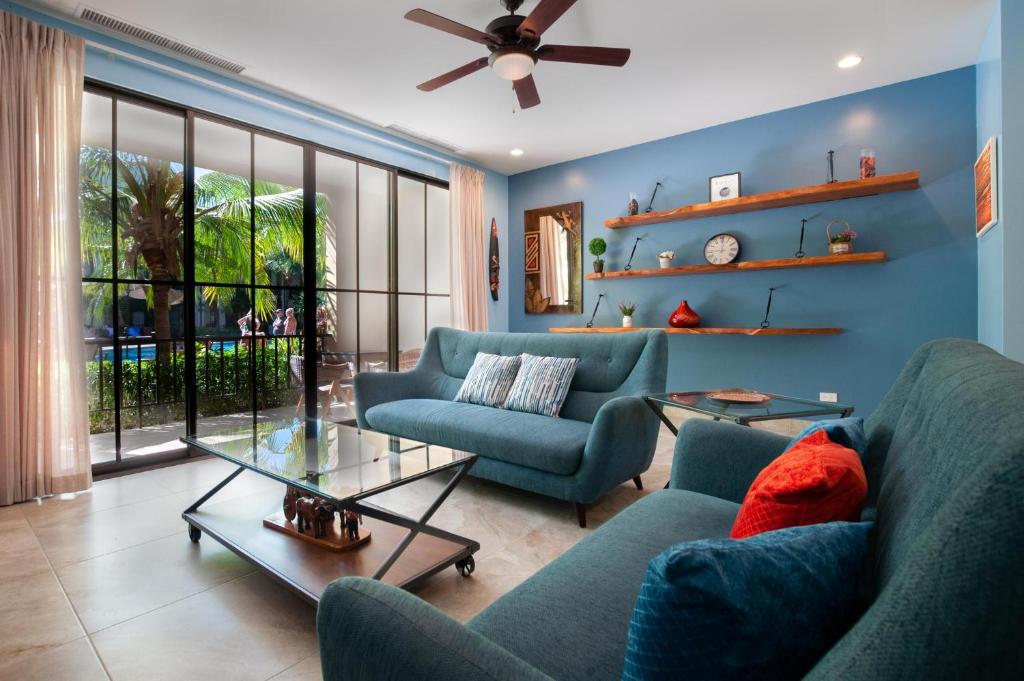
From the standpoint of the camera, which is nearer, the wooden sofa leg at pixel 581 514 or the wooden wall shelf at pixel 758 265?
the wooden sofa leg at pixel 581 514

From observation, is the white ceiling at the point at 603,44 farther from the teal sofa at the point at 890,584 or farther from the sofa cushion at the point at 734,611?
the sofa cushion at the point at 734,611

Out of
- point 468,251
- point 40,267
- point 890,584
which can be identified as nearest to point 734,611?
point 890,584

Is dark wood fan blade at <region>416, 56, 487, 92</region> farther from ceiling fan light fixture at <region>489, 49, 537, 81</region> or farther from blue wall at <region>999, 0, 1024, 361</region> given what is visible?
blue wall at <region>999, 0, 1024, 361</region>

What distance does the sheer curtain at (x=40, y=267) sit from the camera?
2490 mm

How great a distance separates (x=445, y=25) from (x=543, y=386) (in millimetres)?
1862

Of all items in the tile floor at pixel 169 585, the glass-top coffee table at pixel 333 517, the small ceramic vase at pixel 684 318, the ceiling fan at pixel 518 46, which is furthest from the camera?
the small ceramic vase at pixel 684 318

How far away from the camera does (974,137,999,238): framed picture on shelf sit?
2.73 metres

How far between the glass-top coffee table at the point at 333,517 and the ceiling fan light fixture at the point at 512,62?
196 cm

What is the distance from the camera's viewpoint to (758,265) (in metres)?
3.99

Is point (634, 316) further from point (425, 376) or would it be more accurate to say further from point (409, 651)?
point (409, 651)

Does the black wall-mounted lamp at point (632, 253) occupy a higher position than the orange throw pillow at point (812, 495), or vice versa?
the black wall-mounted lamp at point (632, 253)

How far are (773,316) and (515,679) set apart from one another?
4174 mm

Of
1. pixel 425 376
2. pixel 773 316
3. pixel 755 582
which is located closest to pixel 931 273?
pixel 773 316

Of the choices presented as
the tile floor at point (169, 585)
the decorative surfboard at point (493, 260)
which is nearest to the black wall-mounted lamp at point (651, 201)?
the decorative surfboard at point (493, 260)
